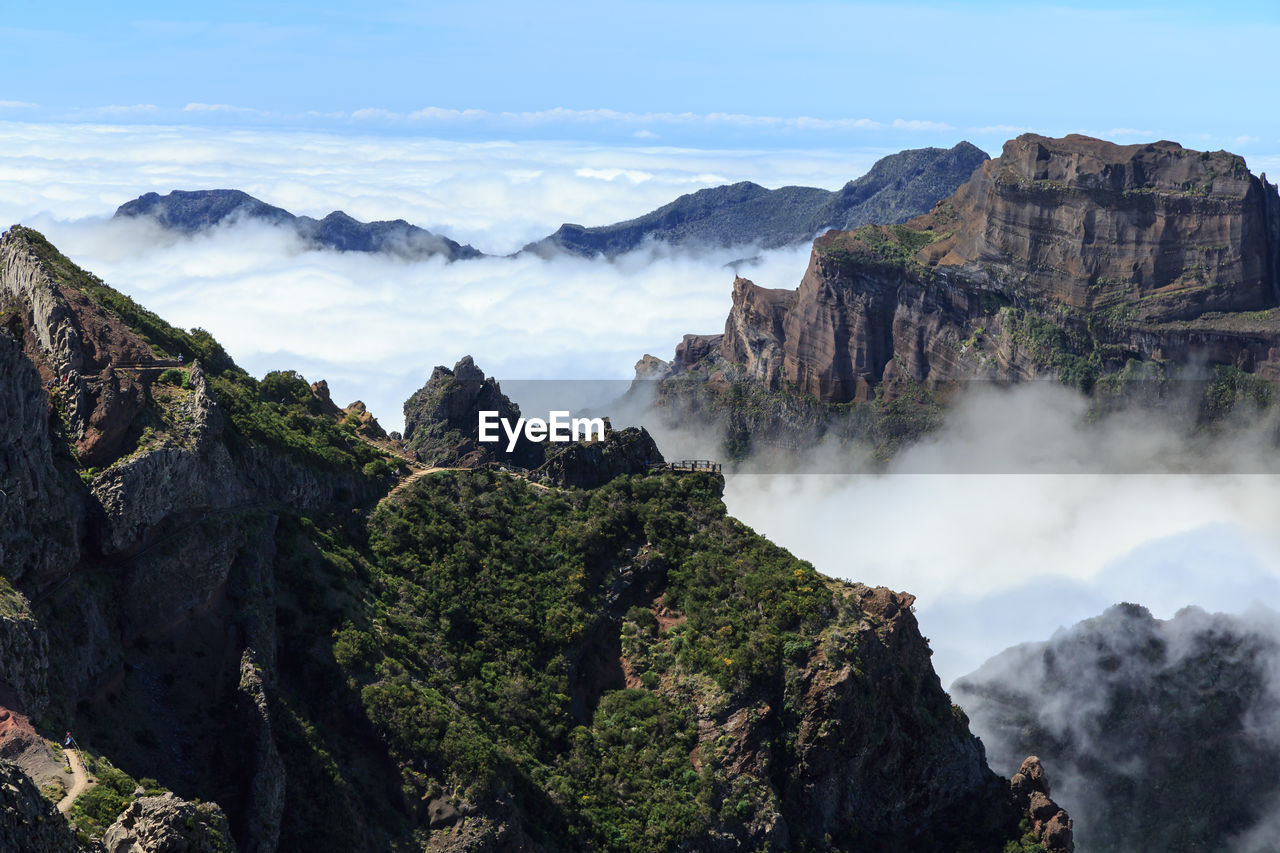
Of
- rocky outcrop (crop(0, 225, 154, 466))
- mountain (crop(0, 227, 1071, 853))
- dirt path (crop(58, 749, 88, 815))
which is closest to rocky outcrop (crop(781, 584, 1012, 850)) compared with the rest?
mountain (crop(0, 227, 1071, 853))

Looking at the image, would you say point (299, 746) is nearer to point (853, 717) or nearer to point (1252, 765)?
point (853, 717)

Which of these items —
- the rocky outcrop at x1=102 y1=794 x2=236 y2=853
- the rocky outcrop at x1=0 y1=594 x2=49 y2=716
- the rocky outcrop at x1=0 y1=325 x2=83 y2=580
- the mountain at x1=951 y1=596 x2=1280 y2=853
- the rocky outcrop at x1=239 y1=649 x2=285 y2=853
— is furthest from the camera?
the mountain at x1=951 y1=596 x2=1280 y2=853

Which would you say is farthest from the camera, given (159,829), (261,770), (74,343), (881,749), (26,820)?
(881,749)

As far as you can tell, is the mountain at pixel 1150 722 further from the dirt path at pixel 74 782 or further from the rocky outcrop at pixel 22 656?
the rocky outcrop at pixel 22 656

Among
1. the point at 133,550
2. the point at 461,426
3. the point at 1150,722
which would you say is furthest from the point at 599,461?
the point at 1150,722

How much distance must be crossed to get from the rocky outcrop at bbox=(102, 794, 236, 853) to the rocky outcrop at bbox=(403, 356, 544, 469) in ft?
216

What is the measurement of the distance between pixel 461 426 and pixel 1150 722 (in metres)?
70.7

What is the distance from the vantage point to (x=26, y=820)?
45125mm

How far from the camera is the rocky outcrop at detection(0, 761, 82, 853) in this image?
1740 inches

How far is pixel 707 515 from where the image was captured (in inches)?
4031

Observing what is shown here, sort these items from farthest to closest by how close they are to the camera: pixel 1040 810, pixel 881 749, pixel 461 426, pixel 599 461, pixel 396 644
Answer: pixel 461 426
pixel 599 461
pixel 1040 810
pixel 881 749
pixel 396 644

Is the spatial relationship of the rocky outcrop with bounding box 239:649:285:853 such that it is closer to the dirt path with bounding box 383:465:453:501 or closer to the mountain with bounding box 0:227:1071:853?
the mountain with bounding box 0:227:1071:853

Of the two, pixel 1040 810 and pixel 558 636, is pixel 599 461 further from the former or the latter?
pixel 1040 810

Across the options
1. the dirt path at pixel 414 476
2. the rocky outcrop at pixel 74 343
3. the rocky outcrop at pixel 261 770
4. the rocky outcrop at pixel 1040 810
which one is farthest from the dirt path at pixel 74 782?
the rocky outcrop at pixel 1040 810
